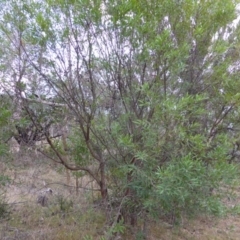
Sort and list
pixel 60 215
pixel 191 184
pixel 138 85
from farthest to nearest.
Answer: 1. pixel 60 215
2. pixel 138 85
3. pixel 191 184

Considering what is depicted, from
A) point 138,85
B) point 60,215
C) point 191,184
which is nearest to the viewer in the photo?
point 191,184

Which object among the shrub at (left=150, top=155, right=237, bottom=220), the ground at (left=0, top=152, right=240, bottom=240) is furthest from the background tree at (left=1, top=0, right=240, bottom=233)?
the ground at (left=0, top=152, right=240, bottom=240)

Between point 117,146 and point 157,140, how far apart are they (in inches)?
22.4

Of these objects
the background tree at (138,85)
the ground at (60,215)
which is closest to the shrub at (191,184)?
the background tree at (138,85)

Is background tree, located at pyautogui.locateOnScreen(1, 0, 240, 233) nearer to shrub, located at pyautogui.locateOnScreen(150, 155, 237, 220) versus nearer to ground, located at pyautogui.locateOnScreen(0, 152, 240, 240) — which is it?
shrub, located at pyautogui.locateOnScreen(150, 155, 237, 220)

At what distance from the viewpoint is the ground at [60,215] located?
362cm

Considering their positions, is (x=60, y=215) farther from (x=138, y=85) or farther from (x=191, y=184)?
(x=191, y=184)

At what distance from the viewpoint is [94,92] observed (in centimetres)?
343

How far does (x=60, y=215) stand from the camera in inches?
156

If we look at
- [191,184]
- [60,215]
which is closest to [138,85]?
[191,184]

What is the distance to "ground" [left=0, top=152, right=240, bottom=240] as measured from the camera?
3617 mm

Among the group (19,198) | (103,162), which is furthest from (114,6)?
(19,198)

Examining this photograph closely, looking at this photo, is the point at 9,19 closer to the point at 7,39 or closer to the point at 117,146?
the point at 7,39

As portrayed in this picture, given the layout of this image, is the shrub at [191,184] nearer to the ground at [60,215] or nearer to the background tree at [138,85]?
the background tree at [138,85]
